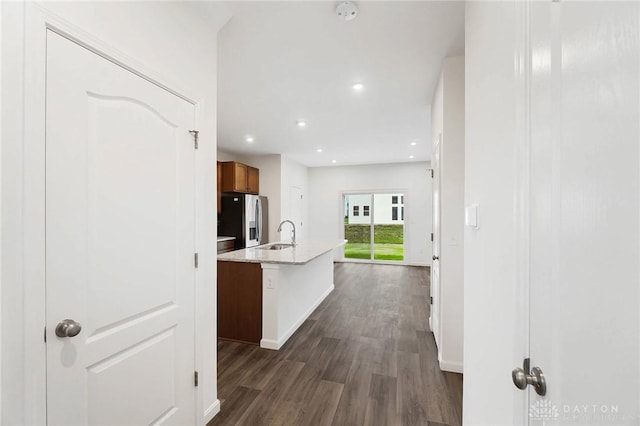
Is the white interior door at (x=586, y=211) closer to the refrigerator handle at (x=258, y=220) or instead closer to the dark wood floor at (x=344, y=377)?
the dark wood floor at (x=344, y=377)

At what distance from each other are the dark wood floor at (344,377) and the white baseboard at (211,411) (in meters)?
0.04

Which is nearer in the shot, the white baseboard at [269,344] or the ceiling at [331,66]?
the ceiling at [331,66]

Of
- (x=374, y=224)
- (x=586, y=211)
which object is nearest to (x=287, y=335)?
(x=586, y=211)

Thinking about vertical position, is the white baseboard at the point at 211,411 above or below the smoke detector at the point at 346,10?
below

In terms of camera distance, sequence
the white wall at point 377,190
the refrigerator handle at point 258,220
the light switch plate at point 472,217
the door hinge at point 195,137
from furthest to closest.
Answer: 1. the white wall at point 377,190
2. the refrigerator handle at point 258,220
3. the door hinge at point 195,137
4. the light switch plate at point 472,217

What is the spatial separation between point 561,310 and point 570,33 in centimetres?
61

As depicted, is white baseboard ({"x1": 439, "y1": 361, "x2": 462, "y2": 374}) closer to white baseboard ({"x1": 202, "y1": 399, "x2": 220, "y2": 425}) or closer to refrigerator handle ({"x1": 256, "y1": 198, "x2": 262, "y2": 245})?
white baseboard ({"x1": 202, "y1": 399, "x2": 220, "y2": 425})

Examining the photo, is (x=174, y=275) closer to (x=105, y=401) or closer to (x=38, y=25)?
(x=105, y=401)

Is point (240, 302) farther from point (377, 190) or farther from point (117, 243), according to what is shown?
point (377, 190)

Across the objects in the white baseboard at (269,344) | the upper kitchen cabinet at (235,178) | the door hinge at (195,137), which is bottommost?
the white baseboard at (269,344)

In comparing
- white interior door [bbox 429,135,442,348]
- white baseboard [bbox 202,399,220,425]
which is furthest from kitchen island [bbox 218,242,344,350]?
white interior door [bbox 429,135,442,348]

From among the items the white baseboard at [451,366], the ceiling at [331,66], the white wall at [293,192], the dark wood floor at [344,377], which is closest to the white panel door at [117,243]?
the dark wood floor at [344,377]

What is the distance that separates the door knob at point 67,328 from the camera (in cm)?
98

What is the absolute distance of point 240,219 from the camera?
17.1 feet
